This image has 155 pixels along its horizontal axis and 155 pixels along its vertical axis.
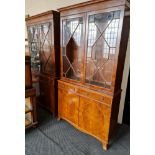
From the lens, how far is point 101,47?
1.88m

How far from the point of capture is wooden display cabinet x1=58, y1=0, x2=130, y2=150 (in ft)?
5.17

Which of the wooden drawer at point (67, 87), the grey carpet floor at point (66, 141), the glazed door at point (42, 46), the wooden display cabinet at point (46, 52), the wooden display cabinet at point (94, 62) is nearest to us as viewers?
the wooden display cabinet at point (94, 62)

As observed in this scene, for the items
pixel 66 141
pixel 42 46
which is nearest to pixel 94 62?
pixel 42 46

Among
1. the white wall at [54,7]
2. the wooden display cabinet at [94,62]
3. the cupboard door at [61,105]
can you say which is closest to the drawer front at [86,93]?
the wooden display cabinet at [94,62]

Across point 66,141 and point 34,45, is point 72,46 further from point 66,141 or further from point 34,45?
point 66,141

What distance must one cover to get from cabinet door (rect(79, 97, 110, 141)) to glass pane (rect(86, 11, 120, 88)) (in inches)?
12.3

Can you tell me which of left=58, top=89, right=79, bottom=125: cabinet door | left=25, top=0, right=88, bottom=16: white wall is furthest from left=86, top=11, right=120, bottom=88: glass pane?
left=25, top=0, right=88, bottom=16: white wall

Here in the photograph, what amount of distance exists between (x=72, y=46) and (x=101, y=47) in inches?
20.5

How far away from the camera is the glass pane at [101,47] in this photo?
5.20ft

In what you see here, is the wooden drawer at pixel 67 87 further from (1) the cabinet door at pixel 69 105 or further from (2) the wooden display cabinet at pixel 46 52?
(2) the wooden display cabinet at pixel 46 52

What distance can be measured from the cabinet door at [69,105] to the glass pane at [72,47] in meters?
0.31

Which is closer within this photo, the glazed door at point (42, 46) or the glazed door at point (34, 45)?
the glazed door at point (42, 46)
